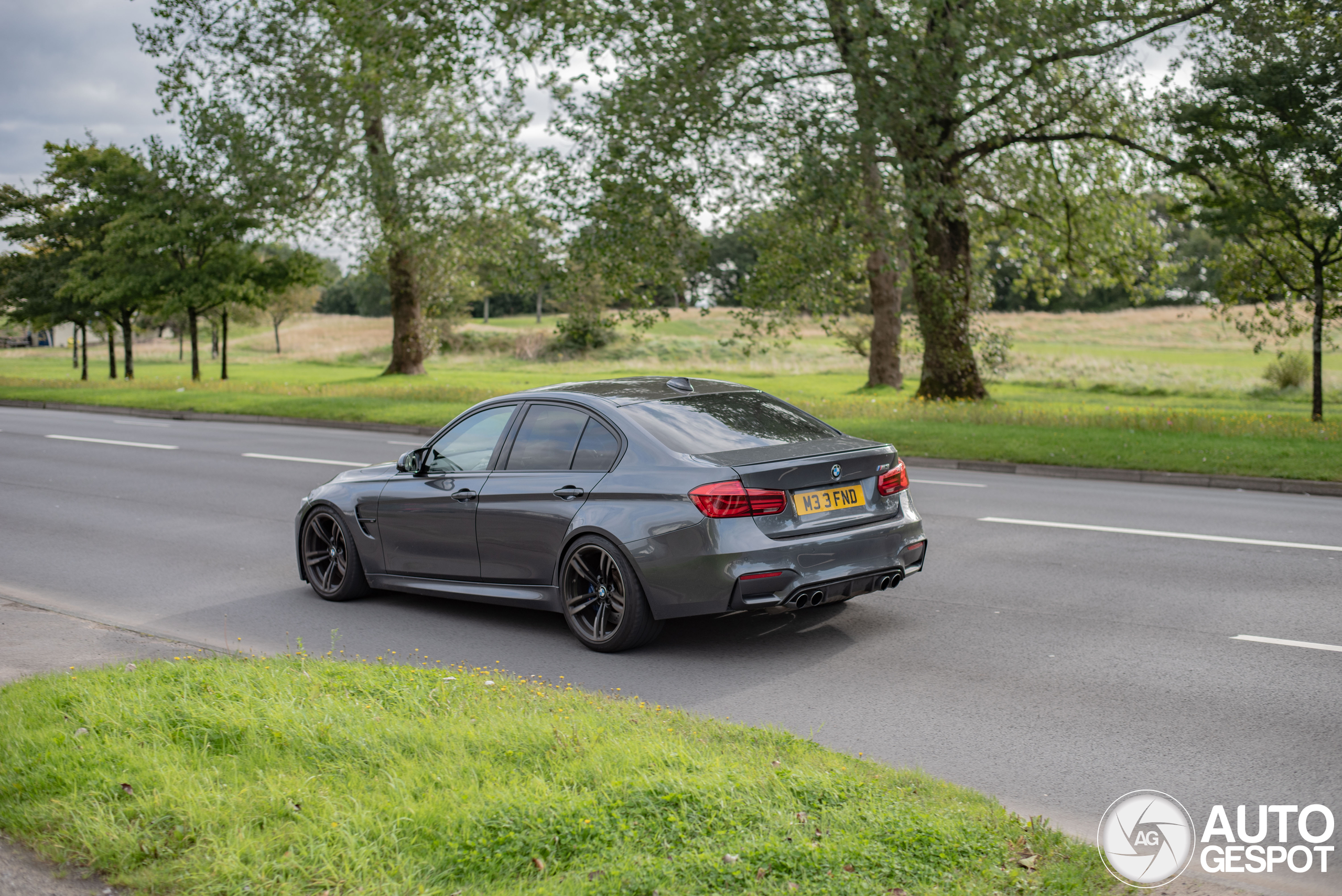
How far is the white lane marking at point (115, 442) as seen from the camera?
62.0 ft

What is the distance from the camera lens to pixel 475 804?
369 cm

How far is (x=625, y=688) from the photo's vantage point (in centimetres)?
577

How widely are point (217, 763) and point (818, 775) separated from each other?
2200 millimetres

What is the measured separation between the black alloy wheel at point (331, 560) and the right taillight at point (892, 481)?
3632mm

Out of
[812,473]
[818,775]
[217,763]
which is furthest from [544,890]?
[812,473]

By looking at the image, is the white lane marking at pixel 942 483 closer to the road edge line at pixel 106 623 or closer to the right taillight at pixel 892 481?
the right taillight at pixel 892 481

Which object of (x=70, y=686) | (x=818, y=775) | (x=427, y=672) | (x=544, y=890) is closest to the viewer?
(x=544, y=890)

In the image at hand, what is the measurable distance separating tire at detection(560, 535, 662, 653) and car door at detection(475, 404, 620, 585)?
16cm

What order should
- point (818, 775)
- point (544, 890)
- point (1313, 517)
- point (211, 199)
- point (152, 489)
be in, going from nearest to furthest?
1. point (544, 890)
2. point (818, 775)
3. point (1313, 517)
4. point (152, 489)
5. point (211, 199)

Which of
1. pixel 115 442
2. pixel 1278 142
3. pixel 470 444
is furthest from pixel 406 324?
pixel 470 444

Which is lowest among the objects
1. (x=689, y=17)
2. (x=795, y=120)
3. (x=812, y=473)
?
(x=812, y=473)

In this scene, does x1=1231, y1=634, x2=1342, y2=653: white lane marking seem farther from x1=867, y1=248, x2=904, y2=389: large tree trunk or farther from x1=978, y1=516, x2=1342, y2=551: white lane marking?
x1=867, y1=248, x2=904, y2=389: large tree trunk

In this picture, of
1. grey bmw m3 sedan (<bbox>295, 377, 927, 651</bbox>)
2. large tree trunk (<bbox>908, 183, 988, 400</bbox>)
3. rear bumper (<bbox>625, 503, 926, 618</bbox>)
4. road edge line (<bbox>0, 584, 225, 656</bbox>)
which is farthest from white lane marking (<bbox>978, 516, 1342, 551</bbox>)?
large tree trunk (<bbox>908, 183, 988, 400</bbox>)

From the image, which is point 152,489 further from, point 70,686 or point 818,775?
point 818,775
